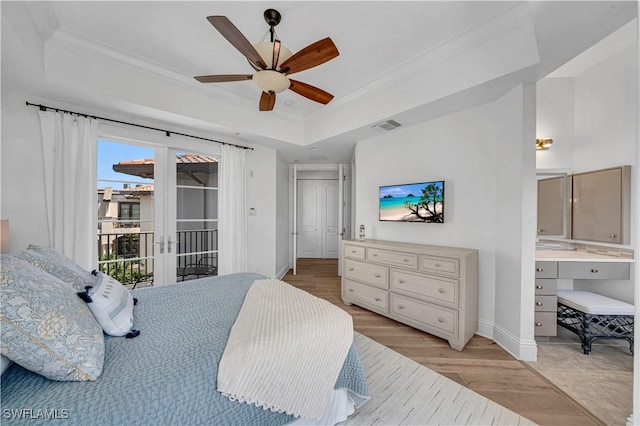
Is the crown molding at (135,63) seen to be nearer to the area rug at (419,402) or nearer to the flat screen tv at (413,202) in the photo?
the flat screen tv at (413,202)

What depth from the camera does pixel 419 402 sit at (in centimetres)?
168

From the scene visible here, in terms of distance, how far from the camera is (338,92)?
3.09 m

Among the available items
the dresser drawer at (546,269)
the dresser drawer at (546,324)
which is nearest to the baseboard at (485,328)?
the dresser drawer at (546,324)

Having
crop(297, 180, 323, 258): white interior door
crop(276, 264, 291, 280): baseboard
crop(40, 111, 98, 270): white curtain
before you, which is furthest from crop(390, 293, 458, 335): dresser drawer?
crop(297, 180, 323, 258): white interior door

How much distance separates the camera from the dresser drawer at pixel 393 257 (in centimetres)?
272

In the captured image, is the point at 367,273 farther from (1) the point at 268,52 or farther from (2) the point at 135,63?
(2) the point at 135,63

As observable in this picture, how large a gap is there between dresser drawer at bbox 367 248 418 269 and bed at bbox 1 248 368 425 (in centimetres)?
151

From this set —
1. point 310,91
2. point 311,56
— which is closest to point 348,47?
point 310,91

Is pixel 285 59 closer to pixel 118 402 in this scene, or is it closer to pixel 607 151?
pixel 118 402

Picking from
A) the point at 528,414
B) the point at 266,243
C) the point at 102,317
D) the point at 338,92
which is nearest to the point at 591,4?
the point at 338,92

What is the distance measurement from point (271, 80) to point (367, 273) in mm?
2418

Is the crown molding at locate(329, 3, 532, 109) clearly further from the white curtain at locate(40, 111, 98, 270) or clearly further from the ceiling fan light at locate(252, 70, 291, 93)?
the white curtain at locate(40, 111, 98, 270)

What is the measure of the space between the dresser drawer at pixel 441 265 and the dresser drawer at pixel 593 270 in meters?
1.01

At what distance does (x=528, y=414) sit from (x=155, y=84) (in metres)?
4.21
